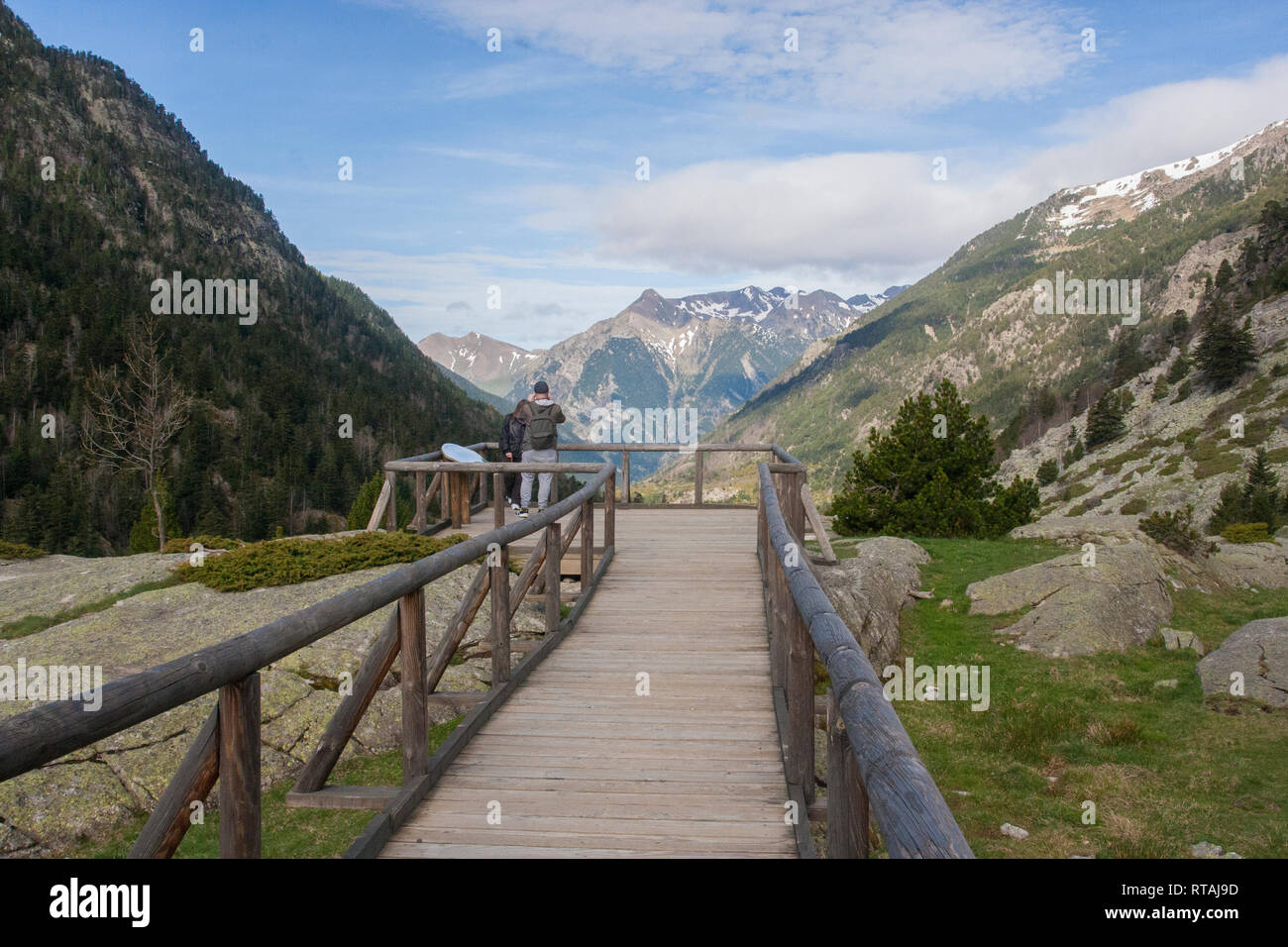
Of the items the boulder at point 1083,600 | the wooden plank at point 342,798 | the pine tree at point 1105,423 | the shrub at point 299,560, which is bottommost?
the boulder at point 1083,600

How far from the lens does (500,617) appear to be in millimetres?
5727

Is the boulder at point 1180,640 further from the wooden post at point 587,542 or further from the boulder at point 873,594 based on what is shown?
the wooden post at point 587,542

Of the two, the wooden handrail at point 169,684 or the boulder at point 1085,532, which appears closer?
the wooden handrail at point 169,684

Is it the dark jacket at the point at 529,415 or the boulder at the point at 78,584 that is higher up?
the dark jacket at the point at 529,415

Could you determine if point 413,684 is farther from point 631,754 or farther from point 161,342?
point 161,342

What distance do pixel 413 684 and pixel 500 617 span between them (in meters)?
1.58

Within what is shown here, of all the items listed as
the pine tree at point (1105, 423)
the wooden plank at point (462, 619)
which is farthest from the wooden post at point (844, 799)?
the pine tree at point (1105, 423)

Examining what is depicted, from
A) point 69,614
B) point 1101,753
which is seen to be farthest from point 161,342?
point 1101,753

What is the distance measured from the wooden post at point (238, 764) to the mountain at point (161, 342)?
44260 mm

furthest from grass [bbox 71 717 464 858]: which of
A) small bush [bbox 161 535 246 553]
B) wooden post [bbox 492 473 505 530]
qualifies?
small bush [bbox 161 535 246 553]

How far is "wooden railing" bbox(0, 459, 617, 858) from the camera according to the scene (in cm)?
187

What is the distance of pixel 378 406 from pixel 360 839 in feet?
354

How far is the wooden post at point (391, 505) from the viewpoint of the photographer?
495 inches
